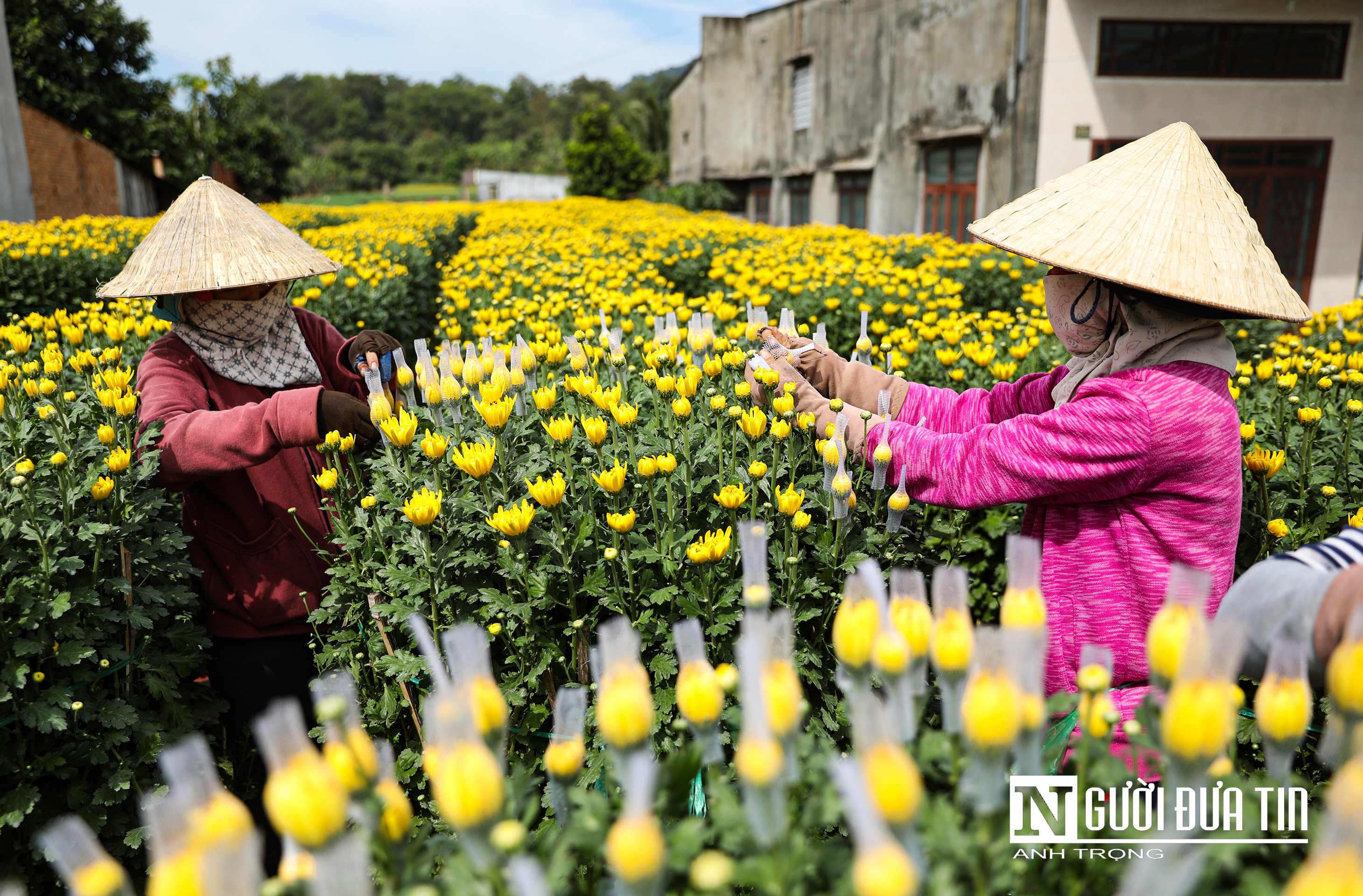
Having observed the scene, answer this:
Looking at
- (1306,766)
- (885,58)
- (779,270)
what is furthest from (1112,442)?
(885,58)

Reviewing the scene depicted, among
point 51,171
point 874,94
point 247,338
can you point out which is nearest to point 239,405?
point 247,338

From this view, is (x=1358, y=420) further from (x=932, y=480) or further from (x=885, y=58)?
(x=885, y=58)

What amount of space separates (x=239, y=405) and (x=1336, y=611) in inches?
107

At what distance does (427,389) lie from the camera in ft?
7.06

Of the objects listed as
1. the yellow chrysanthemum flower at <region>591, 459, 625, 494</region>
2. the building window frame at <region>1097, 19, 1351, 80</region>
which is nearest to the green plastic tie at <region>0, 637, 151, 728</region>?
the yellow chrysanthemum flower at <region>591, 459, 625, 494</region>

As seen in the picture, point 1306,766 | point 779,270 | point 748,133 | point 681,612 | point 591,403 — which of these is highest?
point 748,133

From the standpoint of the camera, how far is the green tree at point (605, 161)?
39.7 m

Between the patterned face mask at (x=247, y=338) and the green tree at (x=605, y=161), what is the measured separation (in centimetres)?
3824

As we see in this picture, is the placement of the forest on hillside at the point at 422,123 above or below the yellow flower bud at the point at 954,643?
above

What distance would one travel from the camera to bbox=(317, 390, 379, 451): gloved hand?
7.49 feet

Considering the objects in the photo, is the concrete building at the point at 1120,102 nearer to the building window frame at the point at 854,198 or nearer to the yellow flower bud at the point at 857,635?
the building window frame at the point at 854,198

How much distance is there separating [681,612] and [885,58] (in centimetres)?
2008

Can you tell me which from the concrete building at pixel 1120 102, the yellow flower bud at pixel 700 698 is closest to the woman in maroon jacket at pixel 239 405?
the yellow flower bud at pixel 700 698

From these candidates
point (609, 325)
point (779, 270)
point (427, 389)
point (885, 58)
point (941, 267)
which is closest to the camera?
point (427, 389)
